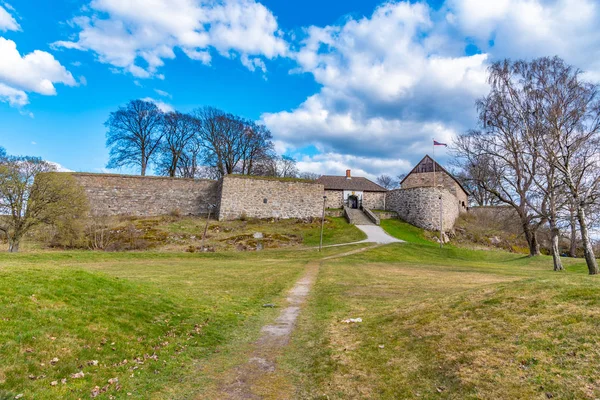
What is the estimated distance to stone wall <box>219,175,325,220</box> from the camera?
3844 centimetres

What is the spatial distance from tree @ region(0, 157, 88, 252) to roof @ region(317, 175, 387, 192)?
30.2 m

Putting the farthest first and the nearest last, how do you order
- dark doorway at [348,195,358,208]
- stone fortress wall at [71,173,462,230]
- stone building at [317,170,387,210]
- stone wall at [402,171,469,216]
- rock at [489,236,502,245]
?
dark doorway at [348,195,358,208] → stone building at [317,170,387,210] → stone wall at [402,171,469,216] → rock at [489,236,502,245] → stone fortress wall at [71,173,462,230]

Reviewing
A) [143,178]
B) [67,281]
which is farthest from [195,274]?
[143,178]

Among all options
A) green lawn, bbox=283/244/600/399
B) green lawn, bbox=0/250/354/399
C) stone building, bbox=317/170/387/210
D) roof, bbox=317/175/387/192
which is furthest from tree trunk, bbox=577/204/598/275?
roof, bbox=317/175/387/192

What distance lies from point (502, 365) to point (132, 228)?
111ft

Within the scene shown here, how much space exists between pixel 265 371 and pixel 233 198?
111ft

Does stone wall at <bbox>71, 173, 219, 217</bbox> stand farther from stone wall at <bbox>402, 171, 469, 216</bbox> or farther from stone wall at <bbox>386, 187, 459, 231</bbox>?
stone wall at <bbox>402, 171, 469, 216</bbox>

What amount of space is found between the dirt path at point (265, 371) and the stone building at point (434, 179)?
41222mm

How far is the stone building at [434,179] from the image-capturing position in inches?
1816

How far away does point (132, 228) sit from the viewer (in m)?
32.1

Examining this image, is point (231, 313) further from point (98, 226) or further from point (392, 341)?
point (98, 226)

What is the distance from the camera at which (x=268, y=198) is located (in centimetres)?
3997

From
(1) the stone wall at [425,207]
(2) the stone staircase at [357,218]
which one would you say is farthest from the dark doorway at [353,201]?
(1) the stone wall at [425,207]

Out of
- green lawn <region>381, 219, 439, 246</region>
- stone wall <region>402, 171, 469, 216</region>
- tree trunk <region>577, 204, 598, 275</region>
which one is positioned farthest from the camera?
stone wall <region>402, 171, 469, 216</region>
